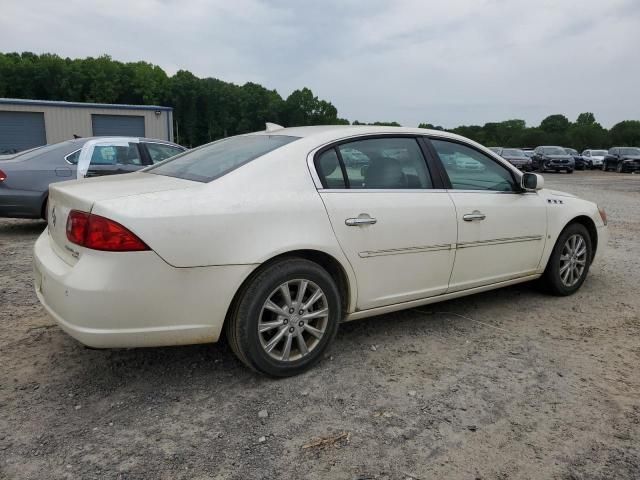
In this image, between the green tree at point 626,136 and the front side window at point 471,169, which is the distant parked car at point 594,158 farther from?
the front side window at point 471,169

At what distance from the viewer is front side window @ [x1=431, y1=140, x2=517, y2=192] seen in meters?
4.00

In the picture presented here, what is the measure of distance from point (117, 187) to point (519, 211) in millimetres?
3021

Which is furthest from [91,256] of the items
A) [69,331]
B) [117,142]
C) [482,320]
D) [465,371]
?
[117,142]

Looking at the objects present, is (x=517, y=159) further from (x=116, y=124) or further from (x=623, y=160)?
(x=116, y=124)

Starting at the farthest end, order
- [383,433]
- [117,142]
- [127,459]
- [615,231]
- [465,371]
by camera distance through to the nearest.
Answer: [615,231]
[117,142]
[465,371]
[383,433]
[127,459]

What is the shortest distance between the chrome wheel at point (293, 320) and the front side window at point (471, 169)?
57.3 inches

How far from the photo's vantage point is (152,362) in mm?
3385

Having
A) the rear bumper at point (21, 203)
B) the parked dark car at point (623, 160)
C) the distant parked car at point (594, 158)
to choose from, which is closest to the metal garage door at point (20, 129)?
the rear bumper at point (21, 203)

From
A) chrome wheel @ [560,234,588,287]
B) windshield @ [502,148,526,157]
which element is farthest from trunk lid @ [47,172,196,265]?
windshield @ [502,148,526,157]

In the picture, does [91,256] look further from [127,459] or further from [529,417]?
[529,417]

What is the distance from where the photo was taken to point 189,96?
67938 mm

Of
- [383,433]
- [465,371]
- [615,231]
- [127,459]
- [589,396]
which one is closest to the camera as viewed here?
[127,459]

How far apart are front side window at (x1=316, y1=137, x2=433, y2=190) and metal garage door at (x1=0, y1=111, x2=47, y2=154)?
2440 cm

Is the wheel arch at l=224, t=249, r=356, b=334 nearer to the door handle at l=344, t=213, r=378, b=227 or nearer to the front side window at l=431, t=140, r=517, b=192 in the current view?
A: the door handle at l=344, t=213, r=378, b=227
